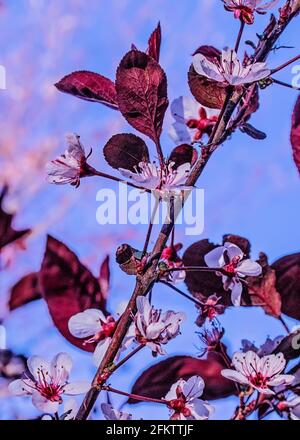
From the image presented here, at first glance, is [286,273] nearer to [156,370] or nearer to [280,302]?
[280,302]

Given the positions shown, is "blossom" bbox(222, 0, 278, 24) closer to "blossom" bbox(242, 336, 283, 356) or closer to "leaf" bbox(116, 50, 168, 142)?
"leaf" bbox(116, 50, 168, 142)

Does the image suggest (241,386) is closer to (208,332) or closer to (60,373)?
(208,332)

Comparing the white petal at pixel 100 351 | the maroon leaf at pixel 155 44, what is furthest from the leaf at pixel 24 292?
the maroon leaf at pixel 155 44

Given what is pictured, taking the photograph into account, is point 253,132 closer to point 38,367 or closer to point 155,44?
point 155,44

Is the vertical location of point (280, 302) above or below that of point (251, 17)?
below

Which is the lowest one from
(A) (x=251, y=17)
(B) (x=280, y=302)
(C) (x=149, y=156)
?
(B) (x=280, y=302)
